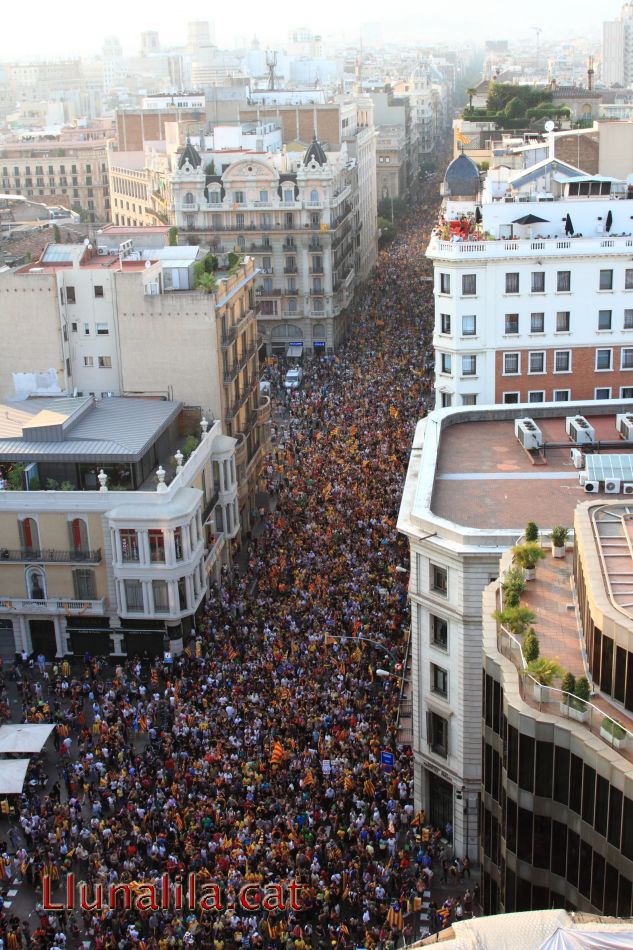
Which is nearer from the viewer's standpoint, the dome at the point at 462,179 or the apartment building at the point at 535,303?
the apartment building at the point at 535,303

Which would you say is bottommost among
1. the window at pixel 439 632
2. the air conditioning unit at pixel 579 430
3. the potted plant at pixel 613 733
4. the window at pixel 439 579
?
the window at pixel 439 632

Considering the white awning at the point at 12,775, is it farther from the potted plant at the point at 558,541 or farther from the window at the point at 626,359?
the window at the point at 626,359

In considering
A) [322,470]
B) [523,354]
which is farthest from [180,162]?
[523,354]

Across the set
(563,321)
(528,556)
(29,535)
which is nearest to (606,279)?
(563,321)

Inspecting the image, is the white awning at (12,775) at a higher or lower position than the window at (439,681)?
lower

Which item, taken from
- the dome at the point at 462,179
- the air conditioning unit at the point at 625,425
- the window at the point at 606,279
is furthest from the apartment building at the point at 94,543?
the dome at the point at 462,179

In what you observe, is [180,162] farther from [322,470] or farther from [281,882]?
[281,882]

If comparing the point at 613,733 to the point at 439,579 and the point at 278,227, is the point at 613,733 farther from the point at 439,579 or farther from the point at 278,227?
the point at 278,227
